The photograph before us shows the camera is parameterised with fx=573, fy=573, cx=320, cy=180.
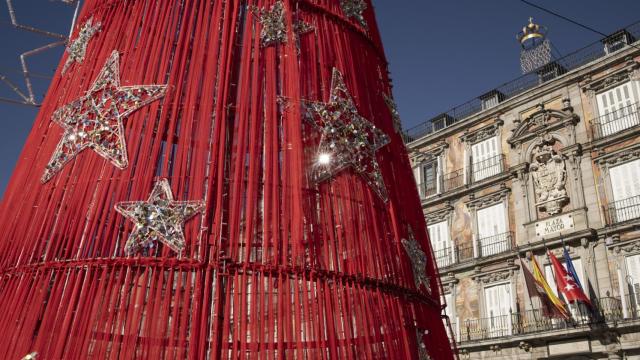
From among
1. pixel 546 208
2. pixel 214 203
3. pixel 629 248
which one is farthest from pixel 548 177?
pixel 214 203

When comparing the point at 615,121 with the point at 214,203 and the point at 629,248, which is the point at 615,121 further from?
the point at 214,203

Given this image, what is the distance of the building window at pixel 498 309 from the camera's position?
70.7 ft

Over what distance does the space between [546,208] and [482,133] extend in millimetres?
5066

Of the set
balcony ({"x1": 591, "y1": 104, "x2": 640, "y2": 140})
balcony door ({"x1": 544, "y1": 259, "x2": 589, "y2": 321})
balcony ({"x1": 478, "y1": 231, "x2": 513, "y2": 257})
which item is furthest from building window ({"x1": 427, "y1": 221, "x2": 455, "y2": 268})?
balcony ({"x1": 591, "y1": 104, "x2": 640, "y2": 140})

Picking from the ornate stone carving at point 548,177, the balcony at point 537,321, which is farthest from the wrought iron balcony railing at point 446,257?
the ornate stone carving at point 548,177

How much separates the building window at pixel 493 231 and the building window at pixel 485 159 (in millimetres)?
1583

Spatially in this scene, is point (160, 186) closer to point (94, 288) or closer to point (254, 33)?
point (94, 288)

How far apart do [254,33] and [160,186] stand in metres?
1.75

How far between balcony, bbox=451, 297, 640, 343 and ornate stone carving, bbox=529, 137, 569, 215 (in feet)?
12.5

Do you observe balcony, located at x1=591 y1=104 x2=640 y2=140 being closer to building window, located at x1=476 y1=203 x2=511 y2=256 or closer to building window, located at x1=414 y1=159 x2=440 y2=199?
building window, located at x1=476 y1=203 x2=511 y2=256

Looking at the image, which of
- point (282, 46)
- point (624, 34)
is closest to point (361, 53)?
point (282, 46)

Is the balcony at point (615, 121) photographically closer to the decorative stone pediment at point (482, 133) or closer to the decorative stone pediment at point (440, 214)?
the decorative stone pediment at point (482, 133)

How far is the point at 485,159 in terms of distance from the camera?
24844mm

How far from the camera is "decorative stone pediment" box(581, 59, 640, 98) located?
20406mm
